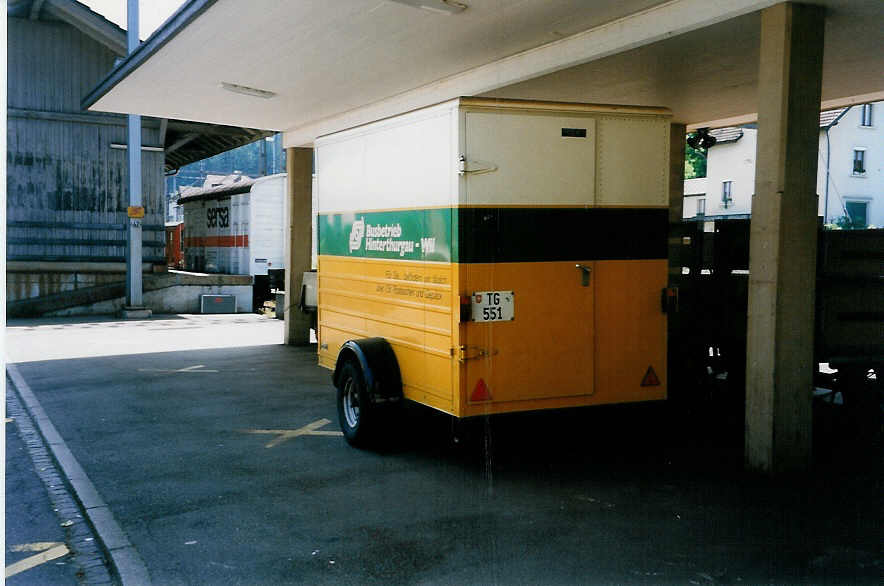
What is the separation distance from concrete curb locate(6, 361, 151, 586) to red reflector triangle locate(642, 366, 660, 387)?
4.55m

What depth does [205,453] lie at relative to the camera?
8.20 m

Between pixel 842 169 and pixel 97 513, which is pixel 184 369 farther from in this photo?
pixel 842 169

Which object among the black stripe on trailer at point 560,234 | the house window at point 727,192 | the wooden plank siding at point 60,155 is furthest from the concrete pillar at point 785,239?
the house window at point 727,192

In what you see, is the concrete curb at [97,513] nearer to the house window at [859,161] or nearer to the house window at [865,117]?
the house window at [859,161]

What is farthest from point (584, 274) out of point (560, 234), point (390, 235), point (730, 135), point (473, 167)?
point (730, 135)

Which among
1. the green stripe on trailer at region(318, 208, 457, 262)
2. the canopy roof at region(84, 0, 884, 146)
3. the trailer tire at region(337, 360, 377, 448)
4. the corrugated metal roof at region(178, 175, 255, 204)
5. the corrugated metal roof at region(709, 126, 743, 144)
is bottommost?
the trailer tire at region(337, 360, 377, 448)

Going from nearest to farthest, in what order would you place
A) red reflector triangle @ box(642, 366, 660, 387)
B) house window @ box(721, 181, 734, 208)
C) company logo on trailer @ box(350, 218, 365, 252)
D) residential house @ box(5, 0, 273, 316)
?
Result: red reflector triangle @ box(642, 366, 660, 387)
company logo on trailer @ box(350, 218, 365, 252)
residential house @ box(5, 0, 273, 316)
house window @ box(721, 181, 734, 208)

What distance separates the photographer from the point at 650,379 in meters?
7.57

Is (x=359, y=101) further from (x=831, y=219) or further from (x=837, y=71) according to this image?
(x=831, y=219)

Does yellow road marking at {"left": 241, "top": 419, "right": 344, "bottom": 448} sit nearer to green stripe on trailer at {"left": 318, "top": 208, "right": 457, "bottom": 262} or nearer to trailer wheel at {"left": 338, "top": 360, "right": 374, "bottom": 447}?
trailer wheel at {"left": 338, "top": 360, "right": 374, "bottom": 447}

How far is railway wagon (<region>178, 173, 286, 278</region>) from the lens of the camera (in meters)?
26.8

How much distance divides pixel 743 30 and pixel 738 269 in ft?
8.95

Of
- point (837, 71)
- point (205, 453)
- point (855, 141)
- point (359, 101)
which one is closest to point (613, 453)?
point (205, 453)

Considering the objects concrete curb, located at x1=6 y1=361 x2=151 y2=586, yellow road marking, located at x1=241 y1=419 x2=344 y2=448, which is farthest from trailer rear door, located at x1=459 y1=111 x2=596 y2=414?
concrete curb, located at x1=6 y1=361 x2=151 y2=586
